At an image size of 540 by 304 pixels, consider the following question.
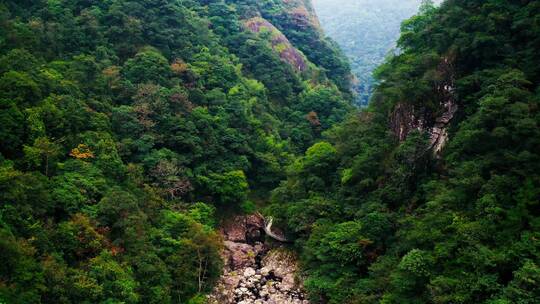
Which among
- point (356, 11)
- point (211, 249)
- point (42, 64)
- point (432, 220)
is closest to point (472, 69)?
point (432, 220)

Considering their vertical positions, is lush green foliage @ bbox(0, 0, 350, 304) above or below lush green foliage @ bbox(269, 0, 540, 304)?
below

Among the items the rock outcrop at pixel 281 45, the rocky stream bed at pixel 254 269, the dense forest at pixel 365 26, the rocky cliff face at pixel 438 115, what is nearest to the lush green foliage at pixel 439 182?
the rocky cliff face at pixel 438 115

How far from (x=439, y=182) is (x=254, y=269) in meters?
13.5

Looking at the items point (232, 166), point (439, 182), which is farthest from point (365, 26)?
point (439, 182)

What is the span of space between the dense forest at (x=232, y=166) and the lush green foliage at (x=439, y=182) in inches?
3.9

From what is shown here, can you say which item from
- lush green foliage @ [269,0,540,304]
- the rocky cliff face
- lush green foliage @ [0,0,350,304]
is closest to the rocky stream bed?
lush green foliage @ [0,0,350,304]

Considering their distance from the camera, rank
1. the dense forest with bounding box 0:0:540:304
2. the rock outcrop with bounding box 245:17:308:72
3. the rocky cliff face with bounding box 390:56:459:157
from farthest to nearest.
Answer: the rock outcrop with bounding box 245:17:308:72 → the rocky cliff face with bounding box 390:56:459:157 → the dense forest with bounding box 0:0:540:304

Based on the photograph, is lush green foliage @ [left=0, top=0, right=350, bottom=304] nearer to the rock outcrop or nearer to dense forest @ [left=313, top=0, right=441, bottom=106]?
the rock outcrop

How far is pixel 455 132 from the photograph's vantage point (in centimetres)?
2566

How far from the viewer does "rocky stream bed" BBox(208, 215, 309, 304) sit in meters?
27.1

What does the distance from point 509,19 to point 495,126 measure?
891 centimetres

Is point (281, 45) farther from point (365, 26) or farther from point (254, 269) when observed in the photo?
point (365, 26)

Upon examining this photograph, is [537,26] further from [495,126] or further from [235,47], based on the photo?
[235,47]

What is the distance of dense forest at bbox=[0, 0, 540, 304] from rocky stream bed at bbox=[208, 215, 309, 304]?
121 cm
